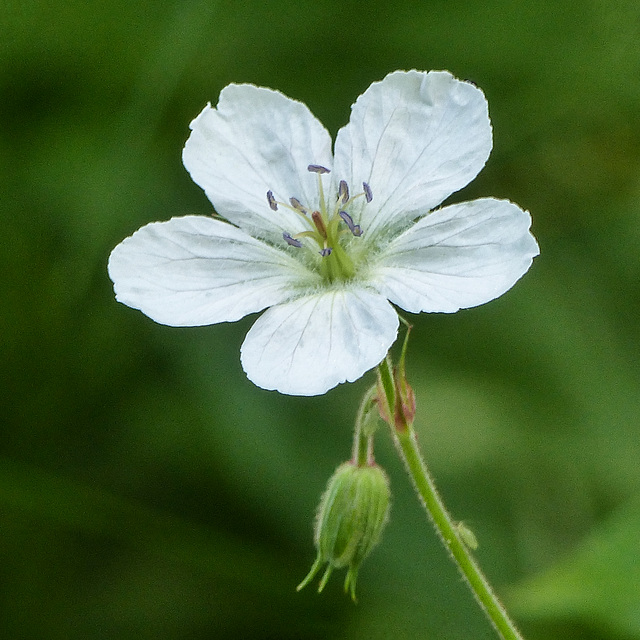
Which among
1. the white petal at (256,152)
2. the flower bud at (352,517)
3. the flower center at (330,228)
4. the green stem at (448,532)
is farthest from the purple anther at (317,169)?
the flower bud at (352,517)

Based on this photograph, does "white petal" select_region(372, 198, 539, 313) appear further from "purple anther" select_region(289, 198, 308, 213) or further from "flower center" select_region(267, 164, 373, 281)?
"purple anther" select_region(289, 198, 308, 213)

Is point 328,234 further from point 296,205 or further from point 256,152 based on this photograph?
point 256,152

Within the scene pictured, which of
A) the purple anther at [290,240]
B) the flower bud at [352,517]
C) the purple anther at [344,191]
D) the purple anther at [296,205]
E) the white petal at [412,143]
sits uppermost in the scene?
the white petal at [412,143]

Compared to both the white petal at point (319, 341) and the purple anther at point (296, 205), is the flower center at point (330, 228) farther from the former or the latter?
the white petal at point (319, 341)

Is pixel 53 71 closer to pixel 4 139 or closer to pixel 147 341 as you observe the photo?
pixel 4 139

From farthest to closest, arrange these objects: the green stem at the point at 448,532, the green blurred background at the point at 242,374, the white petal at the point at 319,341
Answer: the green blurred background at the point at 242,374 → the green stem at the point at 448,532 → the white petal at the point at 319,341

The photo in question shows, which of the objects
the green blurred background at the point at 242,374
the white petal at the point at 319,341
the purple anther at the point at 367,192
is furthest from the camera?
the green blurred background at the point at 242,374

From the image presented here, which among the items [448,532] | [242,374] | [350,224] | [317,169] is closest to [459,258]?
[350,224]

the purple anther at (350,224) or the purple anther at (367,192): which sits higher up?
the purple anther at (367,192)
